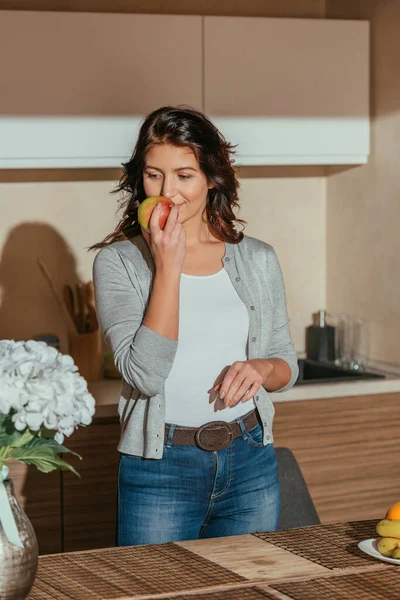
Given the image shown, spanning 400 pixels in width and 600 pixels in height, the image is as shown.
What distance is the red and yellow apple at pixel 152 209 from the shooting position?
2.11m

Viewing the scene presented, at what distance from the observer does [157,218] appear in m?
2.10

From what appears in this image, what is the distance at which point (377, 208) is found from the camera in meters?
3.66

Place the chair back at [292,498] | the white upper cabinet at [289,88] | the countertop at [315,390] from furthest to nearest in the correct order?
the white upper cabinet at [289,88], the countertop at [315,390], the chair back at [292,498]

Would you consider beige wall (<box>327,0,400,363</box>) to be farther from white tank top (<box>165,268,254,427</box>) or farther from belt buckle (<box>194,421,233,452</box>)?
belt buckle (<box>194,421,233,452</box>)

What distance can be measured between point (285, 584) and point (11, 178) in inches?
87.7

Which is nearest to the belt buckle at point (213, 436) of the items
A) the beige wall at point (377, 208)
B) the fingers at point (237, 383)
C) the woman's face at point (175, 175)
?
the fingers at point (237, 383)

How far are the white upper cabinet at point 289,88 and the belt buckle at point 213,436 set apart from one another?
1.50 meters

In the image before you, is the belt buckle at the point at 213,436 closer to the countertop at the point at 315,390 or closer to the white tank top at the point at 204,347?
the white tank top at the point at 204,347

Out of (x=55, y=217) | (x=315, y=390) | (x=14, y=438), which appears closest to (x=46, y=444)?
(x=14, y=438)

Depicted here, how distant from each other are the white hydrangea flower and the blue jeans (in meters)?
0.71

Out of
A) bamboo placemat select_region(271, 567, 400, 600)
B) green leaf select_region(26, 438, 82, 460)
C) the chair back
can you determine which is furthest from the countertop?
green leaf select_region(26, 438, 82, 460)

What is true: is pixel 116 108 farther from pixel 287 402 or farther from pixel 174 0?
pixel 287 402

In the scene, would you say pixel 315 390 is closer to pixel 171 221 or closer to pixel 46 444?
pixel 171 221

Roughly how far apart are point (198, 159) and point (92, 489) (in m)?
1.33
